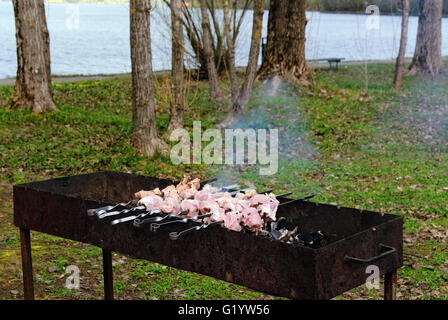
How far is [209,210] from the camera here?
4309mm

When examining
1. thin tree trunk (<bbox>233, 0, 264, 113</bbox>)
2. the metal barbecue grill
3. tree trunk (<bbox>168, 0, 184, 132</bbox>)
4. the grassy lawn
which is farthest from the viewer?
thin tree trunk (<bbox>233, 0, 264, 113</bbox>)

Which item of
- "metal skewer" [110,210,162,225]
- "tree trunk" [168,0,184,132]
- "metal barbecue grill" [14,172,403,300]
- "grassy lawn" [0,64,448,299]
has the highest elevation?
"tree trunk" [168,0,184,132]

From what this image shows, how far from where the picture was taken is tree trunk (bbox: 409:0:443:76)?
1861 cm

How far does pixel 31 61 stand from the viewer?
41.2ft

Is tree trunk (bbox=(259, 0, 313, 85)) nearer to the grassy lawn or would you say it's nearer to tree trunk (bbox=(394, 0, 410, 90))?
the grassy lawn

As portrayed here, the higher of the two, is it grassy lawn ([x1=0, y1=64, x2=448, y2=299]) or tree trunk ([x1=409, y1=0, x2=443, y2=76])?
tree trunk ([x1=409, y1=0, x2=443, y2=76])

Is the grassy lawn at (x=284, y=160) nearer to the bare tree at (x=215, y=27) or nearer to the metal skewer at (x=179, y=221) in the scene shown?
the bare tree at (x=215, y=27)

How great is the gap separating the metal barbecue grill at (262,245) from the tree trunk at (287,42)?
41.0ft

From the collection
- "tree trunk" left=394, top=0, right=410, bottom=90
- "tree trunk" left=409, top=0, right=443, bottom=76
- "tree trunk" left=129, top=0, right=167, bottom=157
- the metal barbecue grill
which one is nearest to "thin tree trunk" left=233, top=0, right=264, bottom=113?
"tree trunk" left=129, top=0, right=167, bottom=157

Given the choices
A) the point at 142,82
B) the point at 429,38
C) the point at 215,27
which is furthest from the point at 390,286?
the point at 429,38

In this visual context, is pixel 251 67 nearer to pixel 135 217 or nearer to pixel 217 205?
pixel 217 205

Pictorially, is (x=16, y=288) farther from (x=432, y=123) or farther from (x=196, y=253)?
(x=432, y=123)

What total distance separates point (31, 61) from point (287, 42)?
24.1 feet

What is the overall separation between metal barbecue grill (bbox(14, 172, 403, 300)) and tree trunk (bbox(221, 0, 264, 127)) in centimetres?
819
